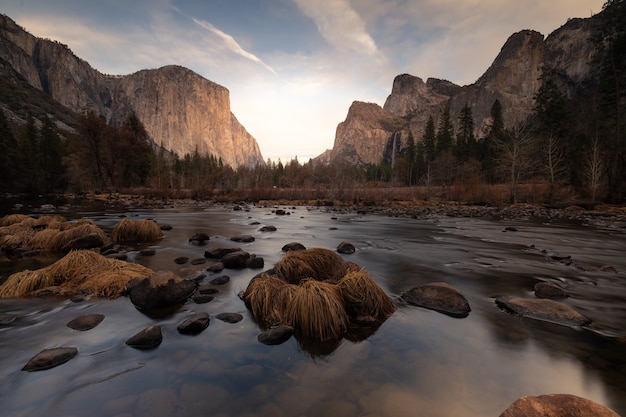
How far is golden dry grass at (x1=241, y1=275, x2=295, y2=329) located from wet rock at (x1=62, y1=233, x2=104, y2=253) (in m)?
7.64

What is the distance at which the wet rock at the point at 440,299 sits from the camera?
5.73 meters

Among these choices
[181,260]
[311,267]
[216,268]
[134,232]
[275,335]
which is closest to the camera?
[275,335]

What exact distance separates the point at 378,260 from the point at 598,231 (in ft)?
51.4

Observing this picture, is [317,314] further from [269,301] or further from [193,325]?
[193,325]

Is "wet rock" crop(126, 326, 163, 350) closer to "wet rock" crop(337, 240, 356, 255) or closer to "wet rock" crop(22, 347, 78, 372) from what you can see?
"wet rock" crop(22, 347, 78, 372)

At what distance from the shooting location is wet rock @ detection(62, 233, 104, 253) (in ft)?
32.9

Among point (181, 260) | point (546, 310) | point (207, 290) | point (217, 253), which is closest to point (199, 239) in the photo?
point (217, 253)

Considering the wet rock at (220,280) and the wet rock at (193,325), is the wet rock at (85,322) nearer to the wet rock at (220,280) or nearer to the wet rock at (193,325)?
the wet rock at (193,325)

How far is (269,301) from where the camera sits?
541 centimetres

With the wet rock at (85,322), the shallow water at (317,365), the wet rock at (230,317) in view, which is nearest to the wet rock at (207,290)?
the shallow water at (317,365)

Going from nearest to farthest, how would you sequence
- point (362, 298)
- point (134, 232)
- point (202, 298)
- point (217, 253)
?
1. point (362, 298)
2. point (202, 298)
3. point (217, 253)
4. point (134, 232)

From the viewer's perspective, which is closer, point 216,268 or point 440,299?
point 440,299

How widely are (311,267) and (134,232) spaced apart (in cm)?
1002

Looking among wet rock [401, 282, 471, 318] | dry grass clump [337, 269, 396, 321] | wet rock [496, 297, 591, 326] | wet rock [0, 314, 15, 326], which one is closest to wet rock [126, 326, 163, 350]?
wet rock [0, 314, 15, 326]
